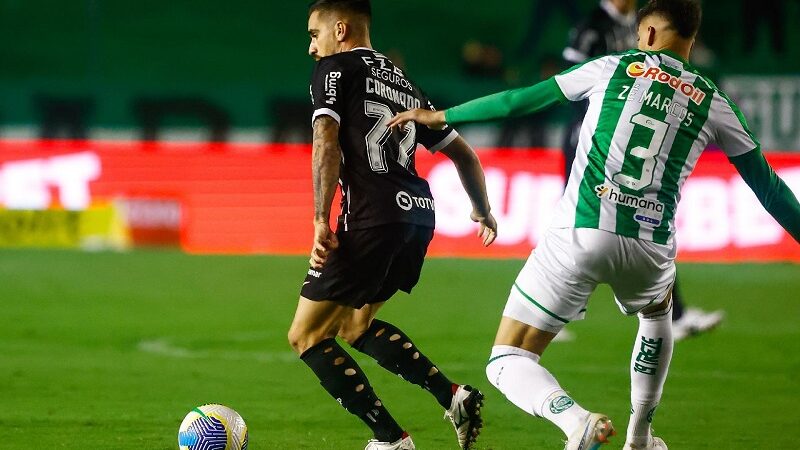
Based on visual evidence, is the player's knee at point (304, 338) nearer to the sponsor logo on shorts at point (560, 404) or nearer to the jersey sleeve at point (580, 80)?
the sponsor logo on shorts at point (560, 404)

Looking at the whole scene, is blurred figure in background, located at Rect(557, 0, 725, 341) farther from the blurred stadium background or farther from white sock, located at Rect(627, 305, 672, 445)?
white sock, located at Rect(627, 305, 672, 445)

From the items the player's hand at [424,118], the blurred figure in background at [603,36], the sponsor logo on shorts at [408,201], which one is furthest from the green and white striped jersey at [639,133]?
the blurred figure in background at [603,36]

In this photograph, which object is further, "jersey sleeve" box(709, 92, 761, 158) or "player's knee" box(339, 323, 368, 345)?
"player's knee" box(339, 323, 368, 345)

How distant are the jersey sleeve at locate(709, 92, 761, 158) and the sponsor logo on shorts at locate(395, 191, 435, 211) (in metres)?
1.32

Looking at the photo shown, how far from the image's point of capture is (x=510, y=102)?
526cm

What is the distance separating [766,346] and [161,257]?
700 centimetres

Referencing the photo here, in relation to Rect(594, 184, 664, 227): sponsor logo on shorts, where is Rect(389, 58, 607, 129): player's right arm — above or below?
above

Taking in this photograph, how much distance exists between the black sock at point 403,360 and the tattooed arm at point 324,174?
2.10ft

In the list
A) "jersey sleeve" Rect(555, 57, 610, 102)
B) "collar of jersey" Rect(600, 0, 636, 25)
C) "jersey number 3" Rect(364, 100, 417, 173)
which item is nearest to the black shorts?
"jersey number 3" Rect(364, 100, 417, 173)

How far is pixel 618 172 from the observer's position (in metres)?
5.32

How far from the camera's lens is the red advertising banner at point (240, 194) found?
1470 centimetres

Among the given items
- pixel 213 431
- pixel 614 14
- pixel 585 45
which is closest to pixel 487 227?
pixel 213 431

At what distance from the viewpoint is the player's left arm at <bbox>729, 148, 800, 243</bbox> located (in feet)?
17.9

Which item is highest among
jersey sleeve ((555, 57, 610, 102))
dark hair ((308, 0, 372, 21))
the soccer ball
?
dark hair ((308, 0, 372, 21))
